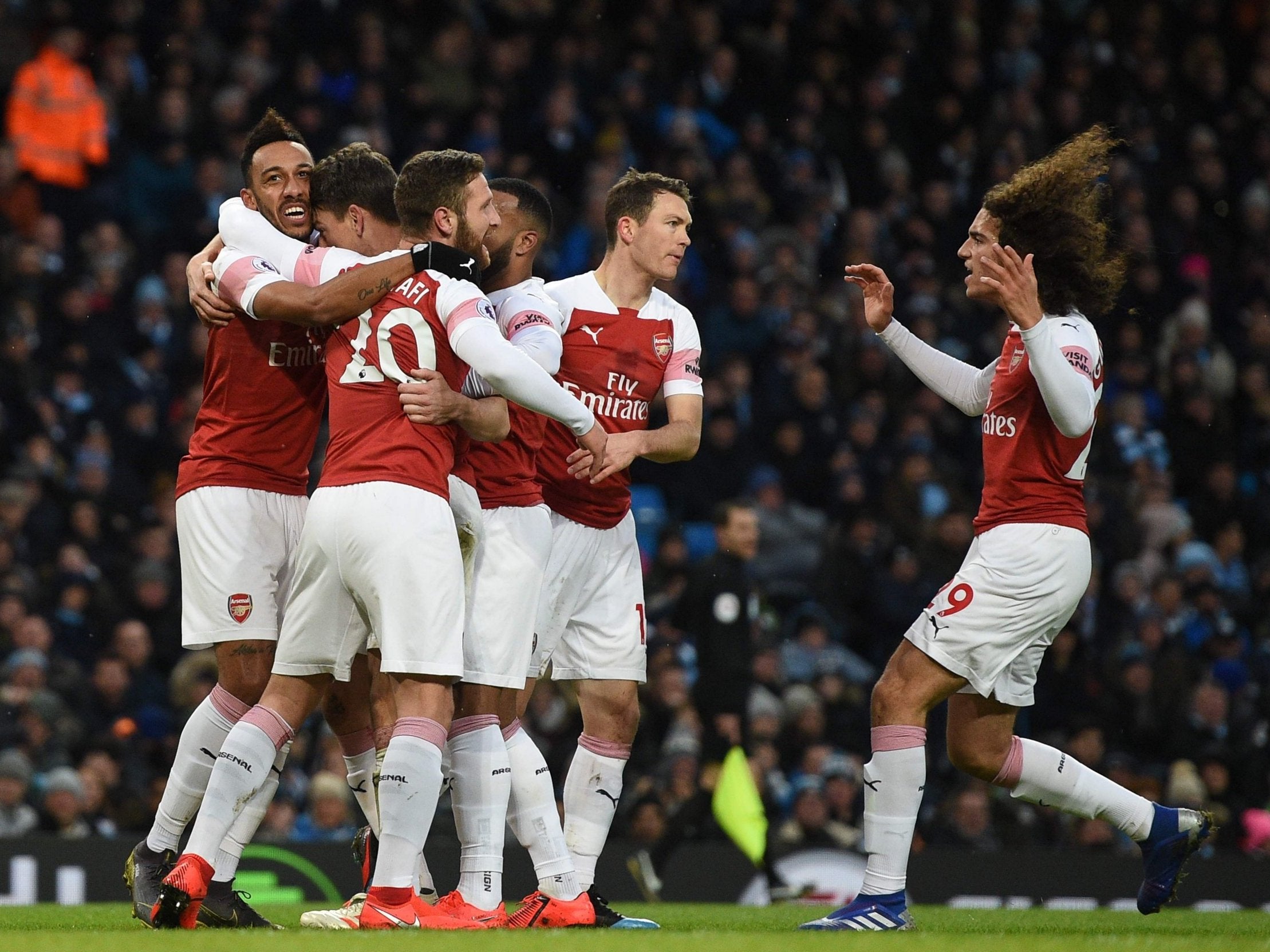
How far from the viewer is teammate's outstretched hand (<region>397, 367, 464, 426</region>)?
551 cm

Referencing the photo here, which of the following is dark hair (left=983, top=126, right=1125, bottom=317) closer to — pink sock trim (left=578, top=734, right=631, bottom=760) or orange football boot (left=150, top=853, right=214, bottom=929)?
pink sock trim (left=578, top=734, right=631, bottom=760)

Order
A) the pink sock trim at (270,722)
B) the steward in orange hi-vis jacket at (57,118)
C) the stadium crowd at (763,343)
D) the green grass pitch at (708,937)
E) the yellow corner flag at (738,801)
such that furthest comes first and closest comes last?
the steward in orange hi-vis jacket at (57,118) < the stadium crowd at (763,343) < the yellow corner flag at (738,801) < the pink sock trim at (270,722) < the green grass pitch at (708,937)

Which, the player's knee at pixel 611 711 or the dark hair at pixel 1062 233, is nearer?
the dark hair at pixel 1062 233

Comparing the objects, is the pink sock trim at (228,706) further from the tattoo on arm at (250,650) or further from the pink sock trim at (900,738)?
the pink sock trim at (900,738)

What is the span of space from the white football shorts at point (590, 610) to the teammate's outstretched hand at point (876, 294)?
1378 mm

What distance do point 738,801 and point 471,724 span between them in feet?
14.2

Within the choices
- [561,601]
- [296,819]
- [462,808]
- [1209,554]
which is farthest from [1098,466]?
[462,808]

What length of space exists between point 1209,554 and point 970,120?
509 cm

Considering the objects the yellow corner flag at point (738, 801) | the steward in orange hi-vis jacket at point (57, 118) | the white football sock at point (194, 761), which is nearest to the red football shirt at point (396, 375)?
the white football sock at point (194, 761)

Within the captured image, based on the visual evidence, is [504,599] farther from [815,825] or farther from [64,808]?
[815,825]

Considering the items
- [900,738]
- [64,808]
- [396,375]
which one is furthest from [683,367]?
[64,808]

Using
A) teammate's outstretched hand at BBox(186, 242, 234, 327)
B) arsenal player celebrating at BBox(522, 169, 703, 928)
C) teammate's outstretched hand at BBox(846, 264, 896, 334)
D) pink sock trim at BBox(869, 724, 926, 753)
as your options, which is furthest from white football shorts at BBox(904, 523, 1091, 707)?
teammate's outstretched hand at BBox(186, 242, 234, 327)

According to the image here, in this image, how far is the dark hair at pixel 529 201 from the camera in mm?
6492

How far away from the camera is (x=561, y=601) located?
6551mm
